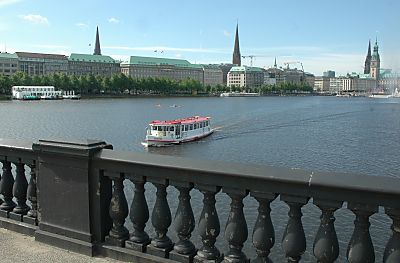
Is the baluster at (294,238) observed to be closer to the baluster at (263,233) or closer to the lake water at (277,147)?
the baluster at (263,233)

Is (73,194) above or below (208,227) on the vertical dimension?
above

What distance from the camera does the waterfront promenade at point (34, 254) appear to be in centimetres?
483

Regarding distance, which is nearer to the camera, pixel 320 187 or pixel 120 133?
pixel 320 187

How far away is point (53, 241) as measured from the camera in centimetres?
520

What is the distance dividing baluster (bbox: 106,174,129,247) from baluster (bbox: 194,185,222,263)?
0.93 metres

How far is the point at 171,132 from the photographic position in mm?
54031

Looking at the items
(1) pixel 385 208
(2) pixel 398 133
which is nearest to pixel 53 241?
(1) pixel 385 208

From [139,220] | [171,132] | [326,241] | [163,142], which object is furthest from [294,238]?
[171,132]

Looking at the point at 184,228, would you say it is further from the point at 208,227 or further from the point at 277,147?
the point at 277,147

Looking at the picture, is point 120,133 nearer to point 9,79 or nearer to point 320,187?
point 320,187

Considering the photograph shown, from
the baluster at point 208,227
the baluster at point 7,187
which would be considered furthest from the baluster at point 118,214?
the baluster at point 7,187

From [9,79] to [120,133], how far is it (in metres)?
118

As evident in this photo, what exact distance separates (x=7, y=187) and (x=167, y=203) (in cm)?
253

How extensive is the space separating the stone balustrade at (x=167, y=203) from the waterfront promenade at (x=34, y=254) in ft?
0.30
